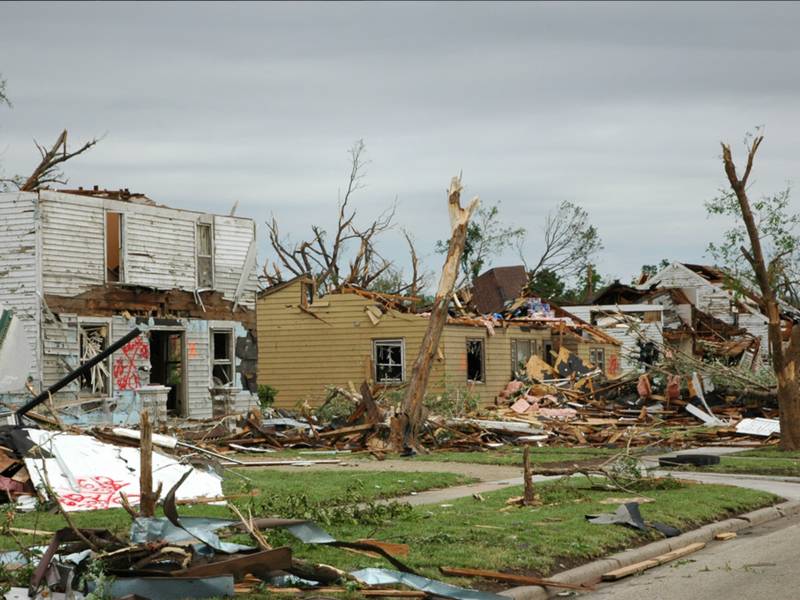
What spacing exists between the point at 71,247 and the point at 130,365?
342cm

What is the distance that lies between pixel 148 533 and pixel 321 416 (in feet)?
69.9

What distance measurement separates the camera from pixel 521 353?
40.2 meters

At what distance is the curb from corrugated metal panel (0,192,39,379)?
60.7 ft

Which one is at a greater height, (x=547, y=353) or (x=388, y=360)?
(x=547, y=353)

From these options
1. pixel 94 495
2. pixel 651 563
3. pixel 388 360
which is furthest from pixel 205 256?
pixel 651 563

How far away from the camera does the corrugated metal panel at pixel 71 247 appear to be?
27516 mm

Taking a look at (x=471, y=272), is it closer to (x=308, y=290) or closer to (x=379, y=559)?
(x=308, y=290)

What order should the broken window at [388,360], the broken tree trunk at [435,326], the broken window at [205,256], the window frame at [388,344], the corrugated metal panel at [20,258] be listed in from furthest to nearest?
the broken window at [388,360], the window frame at [388,344], the broken window at [205,256], the corrugated metal panel at [20,258], the broken tree trunk at [435,326]

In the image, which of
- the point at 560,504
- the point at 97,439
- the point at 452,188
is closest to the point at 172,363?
the point at 452,188

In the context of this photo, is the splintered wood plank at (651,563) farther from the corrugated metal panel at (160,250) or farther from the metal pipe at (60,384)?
the corrugated metal panel at (160,250)

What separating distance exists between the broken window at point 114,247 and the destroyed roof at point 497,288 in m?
15.6

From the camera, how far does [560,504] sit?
14.0 m

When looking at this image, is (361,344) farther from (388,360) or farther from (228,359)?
(228,359)

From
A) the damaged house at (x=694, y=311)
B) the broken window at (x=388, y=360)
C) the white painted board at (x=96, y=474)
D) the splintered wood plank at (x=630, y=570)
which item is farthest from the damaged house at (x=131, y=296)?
the damaged house at (x=694, y=311)
